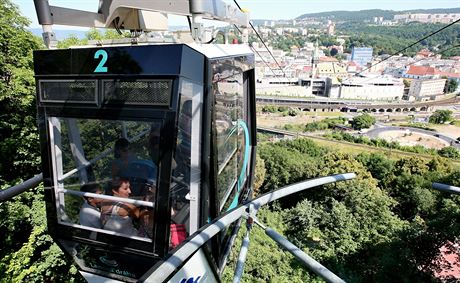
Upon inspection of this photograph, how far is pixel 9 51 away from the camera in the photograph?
30.6 feet

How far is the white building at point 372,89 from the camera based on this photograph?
80.6 meters

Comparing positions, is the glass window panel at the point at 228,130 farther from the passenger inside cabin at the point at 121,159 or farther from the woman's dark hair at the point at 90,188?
the woman's dark hair at the point at 90,188

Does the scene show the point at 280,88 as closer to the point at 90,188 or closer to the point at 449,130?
the point at 449,130

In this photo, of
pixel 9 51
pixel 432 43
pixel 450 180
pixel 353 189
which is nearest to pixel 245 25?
pixel 9 51

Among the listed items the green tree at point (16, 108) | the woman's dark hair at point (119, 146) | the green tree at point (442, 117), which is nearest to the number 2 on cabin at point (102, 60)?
the woman's dark hair at point (119, 146)

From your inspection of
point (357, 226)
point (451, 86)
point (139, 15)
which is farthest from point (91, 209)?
point (451, 86)

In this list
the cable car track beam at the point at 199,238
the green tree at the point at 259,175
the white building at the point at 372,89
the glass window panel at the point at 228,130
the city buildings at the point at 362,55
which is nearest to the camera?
the cable car track beam at the point at 199,238

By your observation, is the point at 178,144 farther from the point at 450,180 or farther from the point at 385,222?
the point at 450,180

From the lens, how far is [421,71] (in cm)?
9438

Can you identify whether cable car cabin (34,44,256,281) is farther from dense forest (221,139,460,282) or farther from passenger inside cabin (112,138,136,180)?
dense forest (221,139,460,282)

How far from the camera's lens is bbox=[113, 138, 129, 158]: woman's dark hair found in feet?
7.18

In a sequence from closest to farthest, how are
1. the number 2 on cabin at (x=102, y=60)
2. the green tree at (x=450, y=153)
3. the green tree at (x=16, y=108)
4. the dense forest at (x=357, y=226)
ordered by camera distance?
the number 2 on cabin at (x=102, y=60) → the green tree at (x=16, y=108) → the dense forest at (x=357, y=226) → the green tree at (x=450, y=153)

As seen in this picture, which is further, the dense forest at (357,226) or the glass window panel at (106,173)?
the dense forest at (357,226)

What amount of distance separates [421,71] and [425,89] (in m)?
14.3
